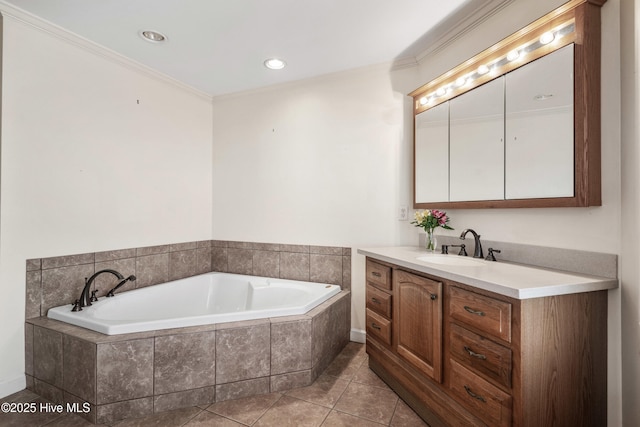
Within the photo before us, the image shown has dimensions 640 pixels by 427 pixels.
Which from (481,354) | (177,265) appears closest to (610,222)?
→ (481,354)

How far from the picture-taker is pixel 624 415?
4.16 ft

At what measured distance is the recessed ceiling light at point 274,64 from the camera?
8.48 ft

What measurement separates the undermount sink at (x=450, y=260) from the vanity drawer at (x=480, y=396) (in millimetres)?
601

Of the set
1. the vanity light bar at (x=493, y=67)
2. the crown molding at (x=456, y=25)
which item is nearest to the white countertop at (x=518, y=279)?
the vanity light bar at (x=493, y=67)

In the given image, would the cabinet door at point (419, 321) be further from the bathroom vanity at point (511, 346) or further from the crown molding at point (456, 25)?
the crown molding at point (456, 25)

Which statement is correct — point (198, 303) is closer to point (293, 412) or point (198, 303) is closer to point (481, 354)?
point (293, 412)

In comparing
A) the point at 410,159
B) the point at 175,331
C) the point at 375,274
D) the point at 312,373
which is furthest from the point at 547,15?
the point at 175,331

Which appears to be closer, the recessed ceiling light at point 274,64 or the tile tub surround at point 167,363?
the tile tub surround at point 167,363

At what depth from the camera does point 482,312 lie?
129 cm

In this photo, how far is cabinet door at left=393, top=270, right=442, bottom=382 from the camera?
5.12 feet

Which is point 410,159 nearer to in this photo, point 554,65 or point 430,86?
point 430,86

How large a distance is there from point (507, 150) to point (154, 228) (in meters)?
2.87

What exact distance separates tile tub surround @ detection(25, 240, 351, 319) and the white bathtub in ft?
0.39

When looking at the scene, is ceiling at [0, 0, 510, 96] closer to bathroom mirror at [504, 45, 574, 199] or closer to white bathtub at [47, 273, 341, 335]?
bathroom mirror at [504, 45, 574, 199]
